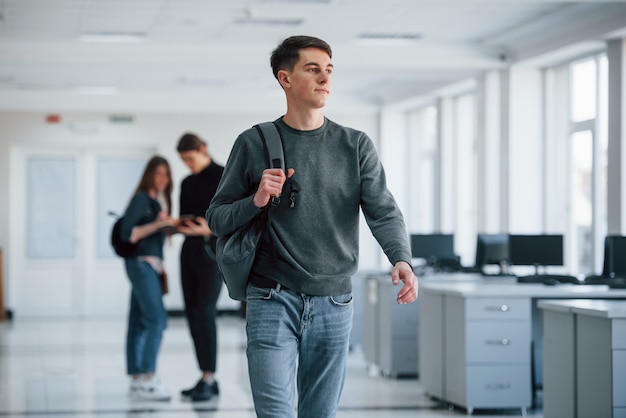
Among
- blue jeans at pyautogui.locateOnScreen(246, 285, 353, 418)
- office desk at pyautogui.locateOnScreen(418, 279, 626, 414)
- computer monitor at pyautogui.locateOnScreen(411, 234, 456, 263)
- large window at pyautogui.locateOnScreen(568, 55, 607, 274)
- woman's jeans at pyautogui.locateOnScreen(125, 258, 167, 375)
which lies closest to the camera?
blue jeans at pyautogui.locateOnScreen(246, 285, 353, 418)

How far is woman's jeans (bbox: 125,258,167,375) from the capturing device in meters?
6.52

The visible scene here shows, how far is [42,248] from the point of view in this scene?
14930 millimetres

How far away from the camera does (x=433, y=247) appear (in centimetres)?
1005

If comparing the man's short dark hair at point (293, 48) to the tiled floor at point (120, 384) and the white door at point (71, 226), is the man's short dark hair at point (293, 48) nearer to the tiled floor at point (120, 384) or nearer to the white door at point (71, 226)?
the tiled floor at point (120, 384)

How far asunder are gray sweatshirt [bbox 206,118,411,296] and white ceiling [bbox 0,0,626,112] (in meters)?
5.68

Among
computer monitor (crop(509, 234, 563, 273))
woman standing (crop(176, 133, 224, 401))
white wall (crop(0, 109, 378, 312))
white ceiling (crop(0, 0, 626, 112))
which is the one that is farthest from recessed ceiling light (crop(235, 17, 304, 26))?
white wall (crop(0, 109, 378, 312))

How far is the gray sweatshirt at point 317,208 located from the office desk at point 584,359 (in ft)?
7.56

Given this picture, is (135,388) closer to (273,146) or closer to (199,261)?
(199,261)

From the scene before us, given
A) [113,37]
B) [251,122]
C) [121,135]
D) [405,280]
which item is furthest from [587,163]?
[405,280]

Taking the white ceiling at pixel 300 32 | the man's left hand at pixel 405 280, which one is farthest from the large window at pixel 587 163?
the man's left hand at pixel 405 280

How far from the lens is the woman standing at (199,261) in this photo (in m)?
6.31

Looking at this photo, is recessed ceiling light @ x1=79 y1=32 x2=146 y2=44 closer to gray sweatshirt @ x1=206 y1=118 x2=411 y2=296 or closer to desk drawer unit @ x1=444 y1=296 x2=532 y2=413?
desk drawer unit @ x1=444 y1=296 x2=532 y2=413

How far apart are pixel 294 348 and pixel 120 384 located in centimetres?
529

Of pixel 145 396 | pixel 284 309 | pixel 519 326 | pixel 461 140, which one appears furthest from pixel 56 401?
pixel 461 140
